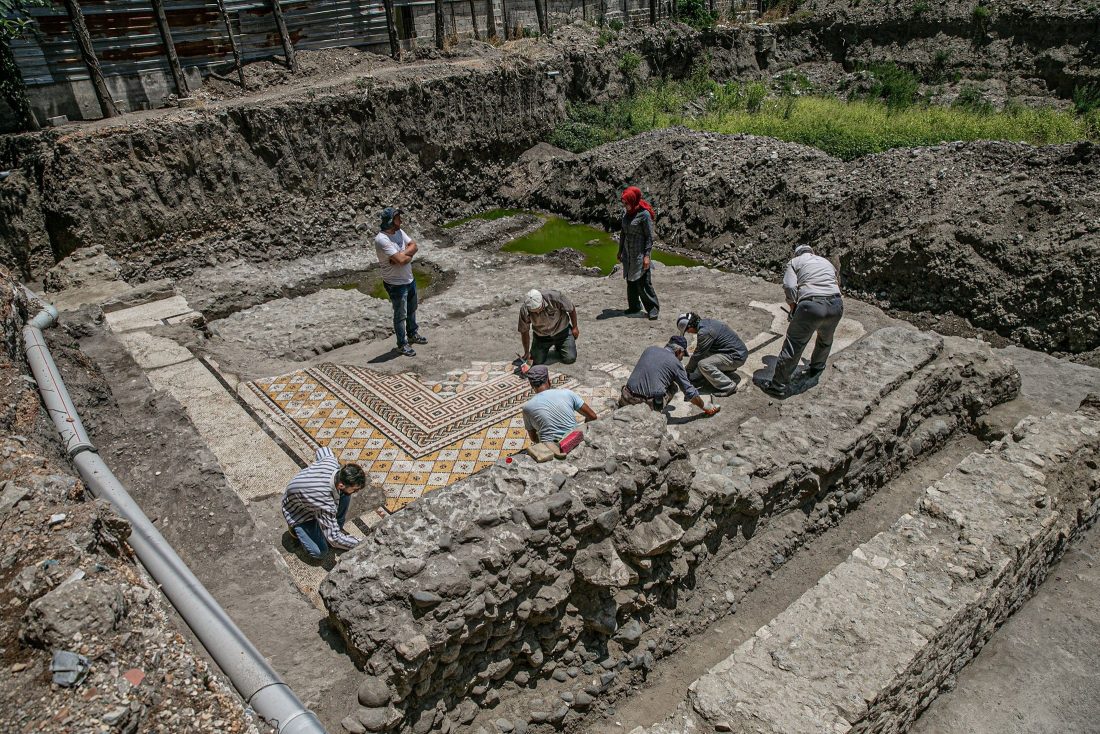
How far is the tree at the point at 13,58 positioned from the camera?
1084 centimetres

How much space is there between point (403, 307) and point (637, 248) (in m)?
2.85

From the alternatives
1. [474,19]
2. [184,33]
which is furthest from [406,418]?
[474,19]

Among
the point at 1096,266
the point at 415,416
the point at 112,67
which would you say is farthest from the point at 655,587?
the point at 112,67

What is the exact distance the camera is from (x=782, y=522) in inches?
199

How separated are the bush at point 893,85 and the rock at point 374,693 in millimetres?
17938

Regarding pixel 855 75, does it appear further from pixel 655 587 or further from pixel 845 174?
pixel 655 587

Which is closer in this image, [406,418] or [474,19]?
[406,418]

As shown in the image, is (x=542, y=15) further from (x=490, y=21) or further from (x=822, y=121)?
(x=822, y=121)

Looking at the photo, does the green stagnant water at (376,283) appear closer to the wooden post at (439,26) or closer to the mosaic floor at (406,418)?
the mosaic floor at (406,418)

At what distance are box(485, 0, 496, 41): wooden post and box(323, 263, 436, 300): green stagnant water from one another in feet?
32.6

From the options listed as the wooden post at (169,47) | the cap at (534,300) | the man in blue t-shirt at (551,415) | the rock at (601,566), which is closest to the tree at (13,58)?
the wooden post at (169,47)

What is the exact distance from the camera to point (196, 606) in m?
3.09

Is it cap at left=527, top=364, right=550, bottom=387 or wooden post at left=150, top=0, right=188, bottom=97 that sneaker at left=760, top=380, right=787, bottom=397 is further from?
wooden post at left=150, top=0, right=188, bottom=97

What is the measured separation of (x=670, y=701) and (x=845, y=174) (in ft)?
32.2
